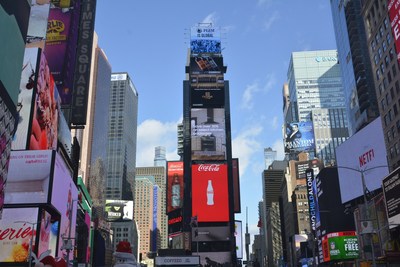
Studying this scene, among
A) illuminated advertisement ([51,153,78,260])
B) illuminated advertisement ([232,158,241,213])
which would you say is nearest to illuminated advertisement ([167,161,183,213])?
illuminated advertisement ([232,158,241,213])

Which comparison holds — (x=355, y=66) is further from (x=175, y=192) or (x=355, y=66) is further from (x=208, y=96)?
Result: (x=175, y=192)

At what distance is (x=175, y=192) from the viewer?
167 m

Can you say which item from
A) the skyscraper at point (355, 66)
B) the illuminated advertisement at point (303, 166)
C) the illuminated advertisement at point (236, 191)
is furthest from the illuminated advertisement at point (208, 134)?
the illuminated advertisement at point (303, 166)

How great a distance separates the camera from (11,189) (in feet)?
179

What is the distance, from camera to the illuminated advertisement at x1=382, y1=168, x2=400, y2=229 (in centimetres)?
5271

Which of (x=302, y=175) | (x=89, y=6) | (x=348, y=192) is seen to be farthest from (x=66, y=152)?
(x=302, y=175)

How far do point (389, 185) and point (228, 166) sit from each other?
249ft

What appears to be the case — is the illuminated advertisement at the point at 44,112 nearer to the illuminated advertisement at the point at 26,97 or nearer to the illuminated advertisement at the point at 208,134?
the illuminated advertisement at the point at 26,97

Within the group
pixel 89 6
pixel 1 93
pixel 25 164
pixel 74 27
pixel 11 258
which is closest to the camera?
pixel 1 93

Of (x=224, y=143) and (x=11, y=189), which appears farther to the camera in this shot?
(x=224, y=143)

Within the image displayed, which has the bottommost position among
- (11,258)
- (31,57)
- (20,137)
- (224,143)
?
(11,258)

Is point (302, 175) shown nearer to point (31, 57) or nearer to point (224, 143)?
point (224, 143)

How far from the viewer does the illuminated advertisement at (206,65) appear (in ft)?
449

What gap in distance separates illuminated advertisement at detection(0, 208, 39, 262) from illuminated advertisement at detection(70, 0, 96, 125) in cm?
2683
